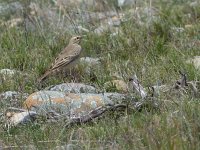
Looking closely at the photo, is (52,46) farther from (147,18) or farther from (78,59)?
(147,18)

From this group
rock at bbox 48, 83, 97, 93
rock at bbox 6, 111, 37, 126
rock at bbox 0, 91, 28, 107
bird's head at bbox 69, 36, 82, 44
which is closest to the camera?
rock at bbox 6, 111, 37, 126

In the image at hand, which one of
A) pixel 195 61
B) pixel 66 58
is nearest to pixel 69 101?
pixel 66 58

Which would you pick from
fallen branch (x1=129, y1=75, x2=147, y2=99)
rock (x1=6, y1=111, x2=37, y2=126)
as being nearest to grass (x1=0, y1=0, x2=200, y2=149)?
rock (x1=6, y1=111, x2=37, y2=126)

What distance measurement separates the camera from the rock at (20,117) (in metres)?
6.10

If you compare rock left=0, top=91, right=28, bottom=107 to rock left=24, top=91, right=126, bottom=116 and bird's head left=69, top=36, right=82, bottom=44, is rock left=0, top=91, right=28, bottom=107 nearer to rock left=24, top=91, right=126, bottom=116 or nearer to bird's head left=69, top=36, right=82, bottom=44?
rock left=24, top=91, right=126, bottom=116

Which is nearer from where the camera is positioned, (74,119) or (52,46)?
(74,119)

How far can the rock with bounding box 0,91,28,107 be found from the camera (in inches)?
264

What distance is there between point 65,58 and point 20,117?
196 centimetres

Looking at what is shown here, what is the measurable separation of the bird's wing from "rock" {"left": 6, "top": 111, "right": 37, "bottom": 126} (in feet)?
5.41

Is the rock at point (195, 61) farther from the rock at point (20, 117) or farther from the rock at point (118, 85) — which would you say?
the rock at point (20, 117)

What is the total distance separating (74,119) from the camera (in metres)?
5.92

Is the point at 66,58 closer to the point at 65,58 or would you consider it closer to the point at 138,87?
the point at 65,58

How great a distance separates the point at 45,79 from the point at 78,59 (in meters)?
0.59

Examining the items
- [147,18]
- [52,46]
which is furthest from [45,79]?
[147,18]
